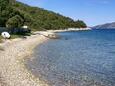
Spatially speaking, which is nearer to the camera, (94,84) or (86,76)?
(94,84)

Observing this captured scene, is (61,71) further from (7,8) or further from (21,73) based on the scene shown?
(7,8)

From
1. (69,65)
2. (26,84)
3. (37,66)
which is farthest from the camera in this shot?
(69,65)

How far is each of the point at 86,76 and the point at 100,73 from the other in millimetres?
2643

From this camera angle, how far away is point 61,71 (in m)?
33.4

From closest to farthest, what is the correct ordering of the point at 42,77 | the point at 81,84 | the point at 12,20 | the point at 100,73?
the point at 81,84
the point at 42,77
the point at 100,73
the point at 12,20

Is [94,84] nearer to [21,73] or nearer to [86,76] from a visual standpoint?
[86,76]

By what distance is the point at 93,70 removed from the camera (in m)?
34.9

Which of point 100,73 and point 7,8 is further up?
point 7,8

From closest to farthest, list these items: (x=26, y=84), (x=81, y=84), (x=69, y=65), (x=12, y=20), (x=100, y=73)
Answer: (x=26, y=84) < (x=81, y=84) < (x=100, y=73) < (x=69, y=65) < (x=12, y=20)

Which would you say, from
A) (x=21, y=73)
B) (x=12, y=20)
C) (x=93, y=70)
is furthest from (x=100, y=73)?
(x=12, y=20)

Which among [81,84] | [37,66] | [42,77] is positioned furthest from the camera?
[37,66]

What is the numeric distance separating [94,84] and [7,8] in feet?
201

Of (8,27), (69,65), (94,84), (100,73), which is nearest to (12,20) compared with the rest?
(8,27)

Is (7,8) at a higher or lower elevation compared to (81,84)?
higher
